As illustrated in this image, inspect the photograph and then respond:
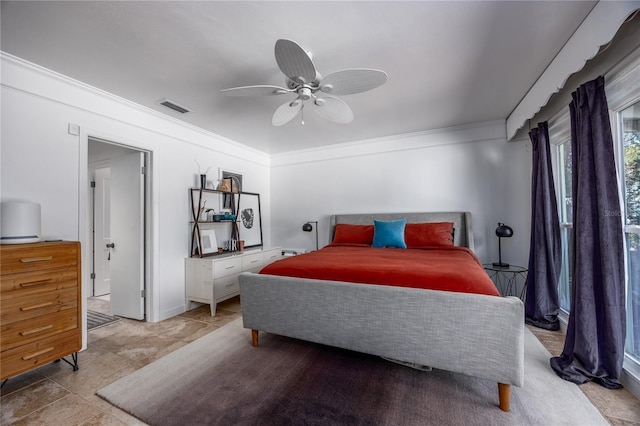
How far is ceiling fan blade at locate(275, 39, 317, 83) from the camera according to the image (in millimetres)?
1435

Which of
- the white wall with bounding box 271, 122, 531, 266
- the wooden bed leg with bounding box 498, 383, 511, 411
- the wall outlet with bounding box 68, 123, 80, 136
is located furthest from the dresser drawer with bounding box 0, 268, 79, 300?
the white wall with bounding box 271, 122, 531, 266

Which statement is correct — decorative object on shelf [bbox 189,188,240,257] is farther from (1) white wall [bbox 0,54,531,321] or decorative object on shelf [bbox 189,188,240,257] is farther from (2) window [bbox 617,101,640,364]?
(2) window [bbox 617,101,640,364]

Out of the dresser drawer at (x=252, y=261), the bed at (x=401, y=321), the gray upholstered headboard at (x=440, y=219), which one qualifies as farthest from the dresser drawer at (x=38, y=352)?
the gray upholstered headboard at (x=440, y=219)

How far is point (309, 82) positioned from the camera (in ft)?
6.05

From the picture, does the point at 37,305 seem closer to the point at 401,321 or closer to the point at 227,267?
the point at 227,267

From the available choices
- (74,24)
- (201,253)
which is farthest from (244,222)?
(74,24)

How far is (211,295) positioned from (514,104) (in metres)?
4.16

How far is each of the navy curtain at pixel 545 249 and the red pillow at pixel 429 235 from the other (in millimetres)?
878

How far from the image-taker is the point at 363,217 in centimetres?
414

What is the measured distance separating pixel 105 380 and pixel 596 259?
356 cm

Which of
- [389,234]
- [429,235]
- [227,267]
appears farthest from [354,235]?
[227,267]

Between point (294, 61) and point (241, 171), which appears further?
point (241, 171)

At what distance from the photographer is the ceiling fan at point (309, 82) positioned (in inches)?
60.8

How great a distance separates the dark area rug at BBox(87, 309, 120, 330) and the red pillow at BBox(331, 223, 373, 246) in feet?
9.64
